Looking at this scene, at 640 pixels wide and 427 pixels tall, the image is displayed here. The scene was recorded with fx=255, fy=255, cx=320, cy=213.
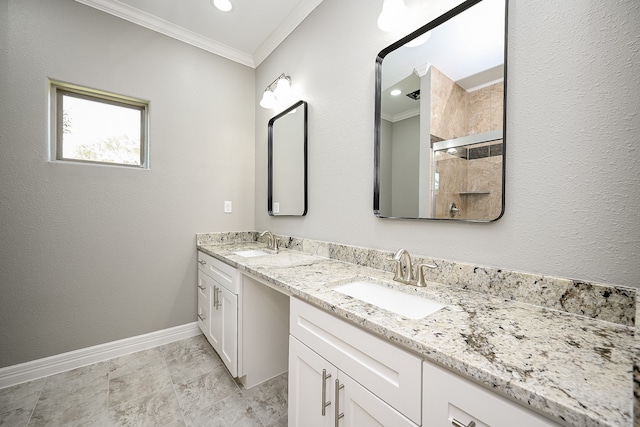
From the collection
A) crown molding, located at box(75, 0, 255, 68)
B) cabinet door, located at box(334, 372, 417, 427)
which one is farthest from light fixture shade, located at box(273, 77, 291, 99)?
cabinet door, located at box(334, 372, 417, 427)

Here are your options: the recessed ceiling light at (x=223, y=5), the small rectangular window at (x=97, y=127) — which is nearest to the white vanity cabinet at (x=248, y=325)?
the small rectangular window at (x=97, y=127)

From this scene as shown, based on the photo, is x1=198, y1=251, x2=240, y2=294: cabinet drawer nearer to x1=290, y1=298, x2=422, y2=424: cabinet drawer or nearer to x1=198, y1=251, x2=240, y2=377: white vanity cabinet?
x1=198, y1=251, x2=240, y2=377: white vanity cabinet

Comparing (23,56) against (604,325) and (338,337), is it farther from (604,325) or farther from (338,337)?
(604,325)

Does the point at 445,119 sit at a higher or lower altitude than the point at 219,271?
higher

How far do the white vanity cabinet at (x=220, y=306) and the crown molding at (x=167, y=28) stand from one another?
6.16 feet

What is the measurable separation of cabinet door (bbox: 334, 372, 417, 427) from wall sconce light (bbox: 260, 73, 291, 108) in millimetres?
1962

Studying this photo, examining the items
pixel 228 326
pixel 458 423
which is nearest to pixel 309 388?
pixel 458 423

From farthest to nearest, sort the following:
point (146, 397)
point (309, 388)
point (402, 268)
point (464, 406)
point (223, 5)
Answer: point (223, 5) → point (146, 397) → point (402, 268) → point (309, 388) → point (464, 406)

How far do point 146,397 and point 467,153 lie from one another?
2.19 metres

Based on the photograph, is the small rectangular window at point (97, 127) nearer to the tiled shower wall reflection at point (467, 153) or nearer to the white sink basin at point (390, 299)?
the white sink basin at point (390, 299)

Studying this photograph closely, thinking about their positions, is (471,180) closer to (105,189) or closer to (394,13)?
(394,13)

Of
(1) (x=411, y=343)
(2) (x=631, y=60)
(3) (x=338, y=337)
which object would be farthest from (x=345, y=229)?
(2) (x=631, y=60)

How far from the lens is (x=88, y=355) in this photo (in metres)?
1.86

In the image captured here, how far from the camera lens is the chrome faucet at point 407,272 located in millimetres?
1081
